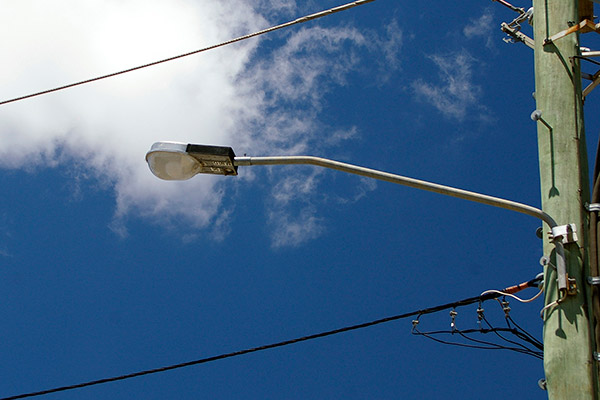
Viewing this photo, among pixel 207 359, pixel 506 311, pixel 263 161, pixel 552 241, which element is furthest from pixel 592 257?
pixel 207 359

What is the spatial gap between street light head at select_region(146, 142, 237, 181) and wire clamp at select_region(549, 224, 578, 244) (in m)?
2.38

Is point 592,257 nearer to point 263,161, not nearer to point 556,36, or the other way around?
point 556,36

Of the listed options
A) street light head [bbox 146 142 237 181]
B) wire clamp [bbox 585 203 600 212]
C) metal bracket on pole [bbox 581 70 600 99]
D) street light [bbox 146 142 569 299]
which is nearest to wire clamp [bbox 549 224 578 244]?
wire clamp [bbox 585 203 600 212]

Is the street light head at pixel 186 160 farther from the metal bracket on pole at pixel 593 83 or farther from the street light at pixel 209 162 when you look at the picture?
the metal bracket on pole at pixel 593 83

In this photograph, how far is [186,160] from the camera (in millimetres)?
5945

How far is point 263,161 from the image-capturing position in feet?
18.7

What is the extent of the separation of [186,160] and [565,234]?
279cm

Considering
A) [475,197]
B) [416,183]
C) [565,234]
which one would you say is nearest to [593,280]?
[565,234]

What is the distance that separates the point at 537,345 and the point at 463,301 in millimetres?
810

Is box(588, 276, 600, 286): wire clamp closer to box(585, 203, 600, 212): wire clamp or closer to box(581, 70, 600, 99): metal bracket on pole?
box(585, 203, 600, 212): wire clamp

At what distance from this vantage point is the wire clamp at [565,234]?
5.07 meters

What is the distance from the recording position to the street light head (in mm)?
5910

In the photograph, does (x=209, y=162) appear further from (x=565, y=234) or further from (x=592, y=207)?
(x=592, y=207)

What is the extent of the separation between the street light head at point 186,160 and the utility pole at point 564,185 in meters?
2.32
